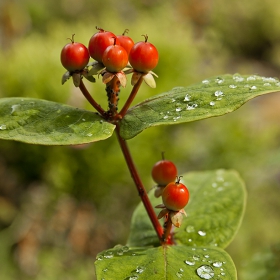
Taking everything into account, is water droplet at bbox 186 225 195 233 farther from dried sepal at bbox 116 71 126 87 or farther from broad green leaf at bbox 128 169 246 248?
dried sepal at bbox 116 71 126 87

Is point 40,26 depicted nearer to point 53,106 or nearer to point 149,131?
point 149,131

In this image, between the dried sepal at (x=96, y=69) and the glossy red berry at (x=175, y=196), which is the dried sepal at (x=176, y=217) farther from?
the dried sepal at (x=96, y=69)

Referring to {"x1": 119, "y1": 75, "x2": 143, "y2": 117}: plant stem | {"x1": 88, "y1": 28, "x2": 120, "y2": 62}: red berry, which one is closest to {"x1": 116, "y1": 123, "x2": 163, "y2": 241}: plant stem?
{"x1": 119, "y1": 75, "x2": 143, "y2": 117}: plant stem

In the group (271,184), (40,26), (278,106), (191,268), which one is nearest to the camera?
(191,268)

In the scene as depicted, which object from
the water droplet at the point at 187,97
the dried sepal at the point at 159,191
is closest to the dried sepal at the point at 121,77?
the water droplet at the point at 187,97

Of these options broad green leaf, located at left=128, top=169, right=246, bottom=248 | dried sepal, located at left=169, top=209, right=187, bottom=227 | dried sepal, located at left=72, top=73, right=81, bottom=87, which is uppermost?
dried sepal, located at left=72, top=73, right=81, bottom=87

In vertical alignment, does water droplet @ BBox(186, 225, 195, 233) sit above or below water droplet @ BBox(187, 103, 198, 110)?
below

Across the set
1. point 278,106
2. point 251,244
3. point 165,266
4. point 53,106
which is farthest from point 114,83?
point 278,106

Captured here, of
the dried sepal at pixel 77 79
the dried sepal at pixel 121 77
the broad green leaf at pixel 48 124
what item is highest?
the dried sepal at pixel 121 77
